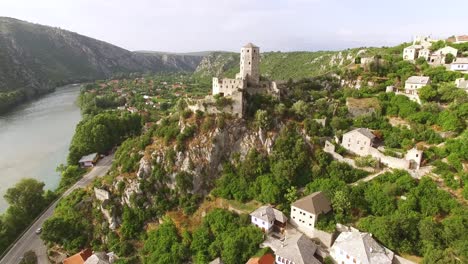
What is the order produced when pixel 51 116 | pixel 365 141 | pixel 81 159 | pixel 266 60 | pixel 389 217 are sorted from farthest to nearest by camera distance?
pixel 266 60, pixel 51 116, pixel 81 159, pixel 365 141, pixel 389 217

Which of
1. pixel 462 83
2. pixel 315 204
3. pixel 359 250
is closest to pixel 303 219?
pixel 315 204

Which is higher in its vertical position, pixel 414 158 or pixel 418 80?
pixel 418 80

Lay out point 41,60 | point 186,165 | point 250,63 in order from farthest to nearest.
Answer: point 41,60
point 250,63
point 186,165

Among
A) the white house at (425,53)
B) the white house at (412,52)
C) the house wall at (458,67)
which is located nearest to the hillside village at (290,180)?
the house wall at (458,67)

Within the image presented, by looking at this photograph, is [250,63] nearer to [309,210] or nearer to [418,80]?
[309,210]

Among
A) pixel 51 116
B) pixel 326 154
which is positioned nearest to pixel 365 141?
pixel 326 154

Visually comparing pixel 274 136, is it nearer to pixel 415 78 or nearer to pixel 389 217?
pixel 389 217
